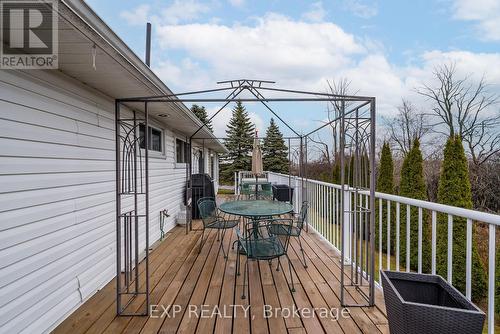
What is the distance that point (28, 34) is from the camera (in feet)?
5.57

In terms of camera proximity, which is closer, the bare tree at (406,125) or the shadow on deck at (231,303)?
the shadow on deck at (231,303)

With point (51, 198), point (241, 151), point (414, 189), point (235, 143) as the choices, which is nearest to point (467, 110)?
point (414, 189)

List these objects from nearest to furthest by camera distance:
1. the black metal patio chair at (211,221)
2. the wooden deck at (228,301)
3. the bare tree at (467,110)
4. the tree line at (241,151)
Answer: the wooden deck at (228,301) → the black metal patio chair at (211,221) → the bare tree at (467,110) → the tree line at (241,151)

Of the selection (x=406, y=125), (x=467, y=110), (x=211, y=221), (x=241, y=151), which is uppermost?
(x=467, y=110)

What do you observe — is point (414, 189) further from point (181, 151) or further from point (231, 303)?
point (181, 151)

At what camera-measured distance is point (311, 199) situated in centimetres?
569

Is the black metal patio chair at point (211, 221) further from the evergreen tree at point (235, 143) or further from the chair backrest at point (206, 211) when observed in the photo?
the evergreen tree at point (235, 143)

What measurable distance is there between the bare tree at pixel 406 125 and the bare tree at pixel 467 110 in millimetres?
960

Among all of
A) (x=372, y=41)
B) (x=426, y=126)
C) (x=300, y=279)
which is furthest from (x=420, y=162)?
(x=426, y=126)

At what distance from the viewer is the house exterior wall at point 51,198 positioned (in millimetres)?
1869

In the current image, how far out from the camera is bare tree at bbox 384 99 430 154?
16.6 metres

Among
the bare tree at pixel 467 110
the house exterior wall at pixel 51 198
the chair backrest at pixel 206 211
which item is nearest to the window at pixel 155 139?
the chair backrest at pixel 206 211

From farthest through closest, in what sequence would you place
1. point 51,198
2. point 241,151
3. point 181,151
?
point 241,151
point 181,151
point 51,198

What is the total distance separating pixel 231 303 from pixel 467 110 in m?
17.2
